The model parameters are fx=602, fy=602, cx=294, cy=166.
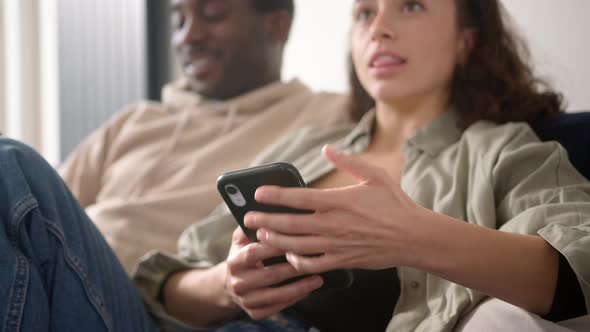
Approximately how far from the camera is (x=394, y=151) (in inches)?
42.1

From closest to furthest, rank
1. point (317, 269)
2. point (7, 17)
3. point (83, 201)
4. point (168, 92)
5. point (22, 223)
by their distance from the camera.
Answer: point (317, 269) < point (22, 223) < point (83, 201) < point (168, 92) < point (7, 17)

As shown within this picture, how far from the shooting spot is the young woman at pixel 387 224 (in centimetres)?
64

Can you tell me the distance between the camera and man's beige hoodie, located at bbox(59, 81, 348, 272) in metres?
1.26

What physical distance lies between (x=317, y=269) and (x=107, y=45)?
6.10 ft

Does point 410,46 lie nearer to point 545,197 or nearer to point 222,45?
point 545,197

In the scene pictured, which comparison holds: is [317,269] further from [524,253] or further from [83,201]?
[83,201]

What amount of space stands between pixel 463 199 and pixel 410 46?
0.27 metres

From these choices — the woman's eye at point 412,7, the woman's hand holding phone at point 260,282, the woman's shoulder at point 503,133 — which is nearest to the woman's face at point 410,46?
the woman's eye at point 412,7

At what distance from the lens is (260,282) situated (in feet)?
2.58

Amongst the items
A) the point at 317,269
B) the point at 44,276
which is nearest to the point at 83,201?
the point at 44,276

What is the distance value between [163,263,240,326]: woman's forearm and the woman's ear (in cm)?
54

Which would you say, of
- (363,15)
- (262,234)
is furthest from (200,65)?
(262,234)

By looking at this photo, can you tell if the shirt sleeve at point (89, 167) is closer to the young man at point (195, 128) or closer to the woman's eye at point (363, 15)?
the young man at point (195, 128)

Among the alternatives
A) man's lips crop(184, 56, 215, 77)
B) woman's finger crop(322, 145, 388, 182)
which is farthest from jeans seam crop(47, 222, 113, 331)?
man's lips crop(184, 56, 215, 77)
